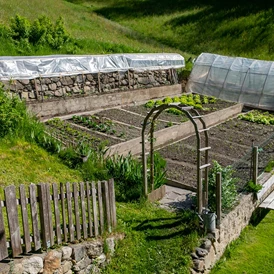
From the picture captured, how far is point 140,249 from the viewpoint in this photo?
22.8 feet

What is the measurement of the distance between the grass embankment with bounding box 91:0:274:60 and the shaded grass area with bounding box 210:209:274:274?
19482 mm

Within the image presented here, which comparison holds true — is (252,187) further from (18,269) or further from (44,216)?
(18,269)

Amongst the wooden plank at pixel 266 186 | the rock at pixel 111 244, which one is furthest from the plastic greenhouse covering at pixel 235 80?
the rock at pixel 111 244

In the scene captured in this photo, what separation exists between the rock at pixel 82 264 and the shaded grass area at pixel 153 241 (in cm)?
37

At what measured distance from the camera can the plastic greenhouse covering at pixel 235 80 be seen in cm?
1797

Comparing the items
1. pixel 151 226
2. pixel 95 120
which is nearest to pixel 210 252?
pixel 151 226

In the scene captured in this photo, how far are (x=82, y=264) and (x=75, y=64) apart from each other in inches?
378

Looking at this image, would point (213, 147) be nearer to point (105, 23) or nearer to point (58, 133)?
point (58, 133)

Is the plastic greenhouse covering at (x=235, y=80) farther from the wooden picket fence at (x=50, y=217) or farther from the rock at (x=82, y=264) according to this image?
the rock at (x=82, y=264)

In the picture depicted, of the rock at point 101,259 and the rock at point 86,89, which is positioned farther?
the rock at point 86,89

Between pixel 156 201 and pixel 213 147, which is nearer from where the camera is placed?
pixel 156 201

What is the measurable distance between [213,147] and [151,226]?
5505mm

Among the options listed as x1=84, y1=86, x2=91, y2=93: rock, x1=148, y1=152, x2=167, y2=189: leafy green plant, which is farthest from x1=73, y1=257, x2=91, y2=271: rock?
x1=84, y1=86, x2=91, y2=93: rock

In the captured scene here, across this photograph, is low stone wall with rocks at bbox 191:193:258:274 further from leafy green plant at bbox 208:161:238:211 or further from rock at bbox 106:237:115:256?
rock at bbox 106:237:115:256
